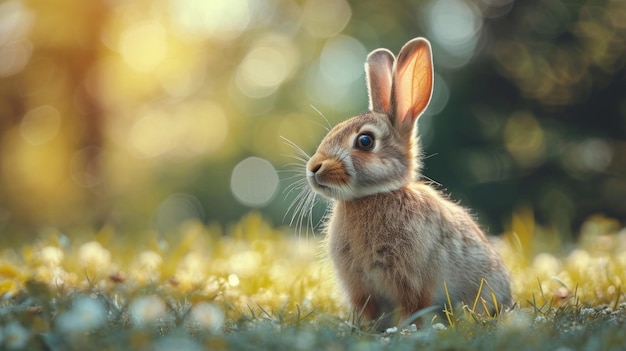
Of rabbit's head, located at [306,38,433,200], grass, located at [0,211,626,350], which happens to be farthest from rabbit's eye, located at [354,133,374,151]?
grass, located at [0,211,626,350]

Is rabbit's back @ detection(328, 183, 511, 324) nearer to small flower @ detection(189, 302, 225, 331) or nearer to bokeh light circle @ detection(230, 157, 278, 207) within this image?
small flower @ detection(189, 302, 225, 331)

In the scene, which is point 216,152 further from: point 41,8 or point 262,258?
point 262,258

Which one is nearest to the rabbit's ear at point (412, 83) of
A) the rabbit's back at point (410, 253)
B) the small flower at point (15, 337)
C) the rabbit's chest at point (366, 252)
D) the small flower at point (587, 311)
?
the rabbit's back at point (410, 253)

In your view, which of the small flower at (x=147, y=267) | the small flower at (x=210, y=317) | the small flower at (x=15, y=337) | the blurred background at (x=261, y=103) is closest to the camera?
the small flower at (x=15, y=337)

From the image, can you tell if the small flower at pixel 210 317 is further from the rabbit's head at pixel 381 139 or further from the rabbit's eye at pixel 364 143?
the rabbit's eye at pixel 364 143

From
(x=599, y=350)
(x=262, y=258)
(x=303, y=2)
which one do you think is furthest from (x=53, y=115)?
(x=599, y=350)
